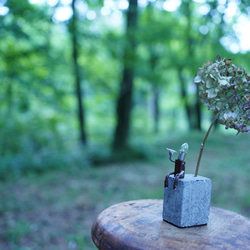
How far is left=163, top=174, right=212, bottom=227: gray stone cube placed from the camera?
1.47 meters

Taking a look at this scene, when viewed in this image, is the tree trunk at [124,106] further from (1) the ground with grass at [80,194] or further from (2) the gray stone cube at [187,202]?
(2) the gray stone cube at [187,202]

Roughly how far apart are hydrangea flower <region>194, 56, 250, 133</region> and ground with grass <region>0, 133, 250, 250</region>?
2388 millimetres

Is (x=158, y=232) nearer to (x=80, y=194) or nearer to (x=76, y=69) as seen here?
(x=80, y=194)

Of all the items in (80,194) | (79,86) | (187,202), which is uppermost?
(79,86)

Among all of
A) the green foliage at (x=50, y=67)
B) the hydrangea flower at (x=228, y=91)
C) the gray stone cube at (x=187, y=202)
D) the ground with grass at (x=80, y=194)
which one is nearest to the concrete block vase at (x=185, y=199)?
the gray stone cube at (x=187, y=202)

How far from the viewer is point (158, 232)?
1.41m

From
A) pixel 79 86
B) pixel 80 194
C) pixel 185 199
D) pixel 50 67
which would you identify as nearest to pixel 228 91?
pixel 185 199

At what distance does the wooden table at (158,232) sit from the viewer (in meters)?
1.30

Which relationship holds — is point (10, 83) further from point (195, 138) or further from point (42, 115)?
point (195, 138)

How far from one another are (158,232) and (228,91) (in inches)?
30.7

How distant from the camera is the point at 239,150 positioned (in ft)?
28.8

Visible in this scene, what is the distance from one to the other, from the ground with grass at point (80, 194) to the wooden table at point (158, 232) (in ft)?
6.05

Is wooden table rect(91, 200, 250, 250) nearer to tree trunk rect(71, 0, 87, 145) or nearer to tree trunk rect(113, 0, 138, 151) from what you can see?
tree trunk rect(71, 0, 87, 145)

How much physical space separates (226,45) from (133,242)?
574 centimetres
